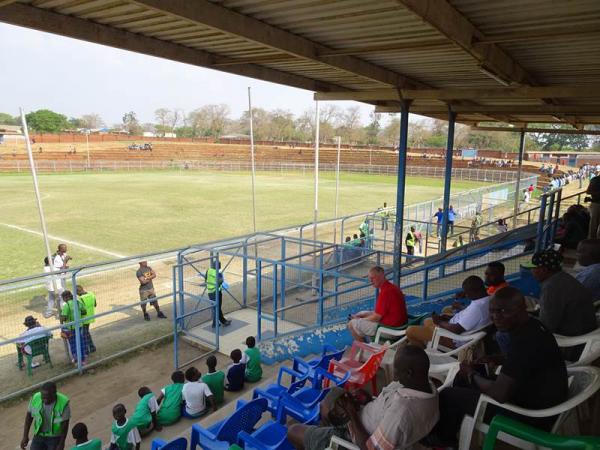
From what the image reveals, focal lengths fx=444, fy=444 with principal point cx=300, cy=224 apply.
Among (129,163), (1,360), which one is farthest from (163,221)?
(129,163)

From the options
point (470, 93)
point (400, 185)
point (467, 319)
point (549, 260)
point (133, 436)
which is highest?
Result: point (470, 93)

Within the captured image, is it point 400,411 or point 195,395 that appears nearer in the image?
point 400,411

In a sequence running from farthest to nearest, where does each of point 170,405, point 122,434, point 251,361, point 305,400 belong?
point 251,361 → point 170,405 → point 122,434 → point 305,400

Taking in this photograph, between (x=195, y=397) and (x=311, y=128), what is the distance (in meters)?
122

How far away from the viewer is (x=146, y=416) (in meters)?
5.10

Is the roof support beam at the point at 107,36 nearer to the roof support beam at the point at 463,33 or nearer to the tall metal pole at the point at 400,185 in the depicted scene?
the tall metal pole at the point at 400,185

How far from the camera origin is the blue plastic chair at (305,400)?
3.82m

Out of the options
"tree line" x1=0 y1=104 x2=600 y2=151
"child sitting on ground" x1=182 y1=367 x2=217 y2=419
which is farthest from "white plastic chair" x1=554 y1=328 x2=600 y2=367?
"tree line" x1=0 y1=104 x2=600 y2=151

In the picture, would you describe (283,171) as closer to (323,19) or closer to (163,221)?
(163,221)

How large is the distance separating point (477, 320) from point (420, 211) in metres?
18.3

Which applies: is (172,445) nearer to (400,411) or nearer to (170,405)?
(170,405)

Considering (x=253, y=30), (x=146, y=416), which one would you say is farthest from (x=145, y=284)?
(x=253, y=30)

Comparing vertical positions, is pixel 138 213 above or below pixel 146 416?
below

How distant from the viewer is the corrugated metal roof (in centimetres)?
383
